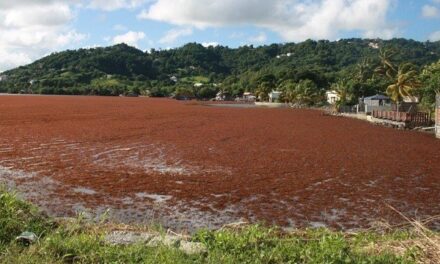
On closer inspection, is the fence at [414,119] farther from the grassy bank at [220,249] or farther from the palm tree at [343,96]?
the grassy bank at [220,249]

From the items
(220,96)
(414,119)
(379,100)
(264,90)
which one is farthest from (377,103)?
(220,96)

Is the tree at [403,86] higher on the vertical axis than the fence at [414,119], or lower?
higher

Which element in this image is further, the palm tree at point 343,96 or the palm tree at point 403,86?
the palm tree at point 343,96

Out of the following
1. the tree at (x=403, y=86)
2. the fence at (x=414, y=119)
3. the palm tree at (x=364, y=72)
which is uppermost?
the palm tree at (x=364, y=72)

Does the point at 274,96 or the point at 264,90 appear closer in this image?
the point at 274,96

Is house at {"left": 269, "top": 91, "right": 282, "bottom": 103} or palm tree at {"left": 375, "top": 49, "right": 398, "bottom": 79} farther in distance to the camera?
house at {"left": 269, "top": 91, "right": 282, "bottom": 103}

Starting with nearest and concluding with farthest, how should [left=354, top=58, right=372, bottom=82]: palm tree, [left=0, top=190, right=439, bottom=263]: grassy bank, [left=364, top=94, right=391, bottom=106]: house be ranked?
[left=0, top=190, right=439, bottom=263]: grassy bank, [left=364, top=94, right=391, bottom=106]: house, [left=354, top=58, right=372, bottom=82]: palm tree

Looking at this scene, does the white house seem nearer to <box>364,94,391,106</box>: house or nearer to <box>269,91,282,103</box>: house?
<box>269,91,282,103</box>: house

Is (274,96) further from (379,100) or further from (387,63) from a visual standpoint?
(379,100)

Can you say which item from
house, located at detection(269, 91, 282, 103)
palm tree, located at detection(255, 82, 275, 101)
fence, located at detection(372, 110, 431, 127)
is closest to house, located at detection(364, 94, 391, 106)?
fence, located at detection(372, 110, 431, 127)

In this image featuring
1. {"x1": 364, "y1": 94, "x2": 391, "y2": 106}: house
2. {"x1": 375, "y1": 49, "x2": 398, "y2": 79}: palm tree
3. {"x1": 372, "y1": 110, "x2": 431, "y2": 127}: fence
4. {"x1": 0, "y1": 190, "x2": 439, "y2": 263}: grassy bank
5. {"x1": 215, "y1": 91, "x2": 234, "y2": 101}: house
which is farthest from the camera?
{"x1": 215, "y1": 91, "x2": 234, "y2": 101}: house

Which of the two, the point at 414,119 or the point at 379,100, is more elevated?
the point at 379,100

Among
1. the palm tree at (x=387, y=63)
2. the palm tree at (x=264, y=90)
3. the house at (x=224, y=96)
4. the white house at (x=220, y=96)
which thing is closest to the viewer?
the palm tree at (x=387, y=63)

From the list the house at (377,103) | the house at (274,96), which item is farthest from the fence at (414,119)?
the house at (274,96)
